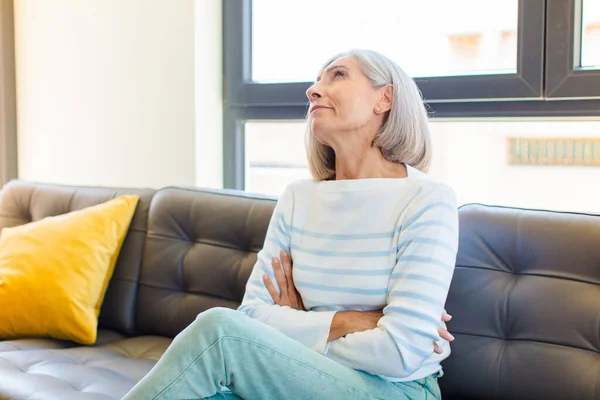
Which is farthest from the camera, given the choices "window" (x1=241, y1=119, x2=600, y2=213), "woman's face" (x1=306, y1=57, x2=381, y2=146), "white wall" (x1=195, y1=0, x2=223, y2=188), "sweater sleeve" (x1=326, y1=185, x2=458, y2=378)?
"white wall" (x1=195, y1=0, x2=223, y2=188)

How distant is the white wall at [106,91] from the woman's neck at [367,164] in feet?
3.46

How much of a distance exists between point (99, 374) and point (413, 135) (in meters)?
1.06

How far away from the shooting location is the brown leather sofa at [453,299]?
5.42 ft

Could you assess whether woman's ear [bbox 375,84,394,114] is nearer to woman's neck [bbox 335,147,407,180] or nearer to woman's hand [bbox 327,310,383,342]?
woman's neck [bbox 335,147,407,180]

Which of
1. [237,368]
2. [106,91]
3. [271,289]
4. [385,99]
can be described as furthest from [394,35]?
[237,368]

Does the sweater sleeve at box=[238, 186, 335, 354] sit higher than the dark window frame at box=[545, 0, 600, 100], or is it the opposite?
the dark window frame at box=[545, 0, 600, 100]

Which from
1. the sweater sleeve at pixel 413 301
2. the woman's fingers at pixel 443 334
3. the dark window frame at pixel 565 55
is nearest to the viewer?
the sweater sleeve at pixel 413 301

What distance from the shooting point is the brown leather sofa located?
165cm

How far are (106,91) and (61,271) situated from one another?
99 cm

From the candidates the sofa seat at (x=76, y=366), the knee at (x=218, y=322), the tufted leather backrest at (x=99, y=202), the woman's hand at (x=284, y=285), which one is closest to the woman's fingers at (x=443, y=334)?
the woman's hand at (x=284, y=285)

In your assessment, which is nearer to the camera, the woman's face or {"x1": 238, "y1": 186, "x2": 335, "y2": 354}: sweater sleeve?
{"x1": 238, "y1": 186, "x2": 335, "y2": 354}: sweater sleeve

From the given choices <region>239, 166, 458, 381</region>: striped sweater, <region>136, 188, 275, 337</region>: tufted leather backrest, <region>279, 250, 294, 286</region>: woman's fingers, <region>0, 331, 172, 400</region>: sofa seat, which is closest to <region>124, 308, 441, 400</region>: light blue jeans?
<region>239, 166, 458, 381</region>: striped sweater

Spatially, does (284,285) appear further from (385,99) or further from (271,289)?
(385,99)

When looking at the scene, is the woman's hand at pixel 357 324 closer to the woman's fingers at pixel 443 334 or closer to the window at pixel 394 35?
the woman's fingers at pixel 443 334
